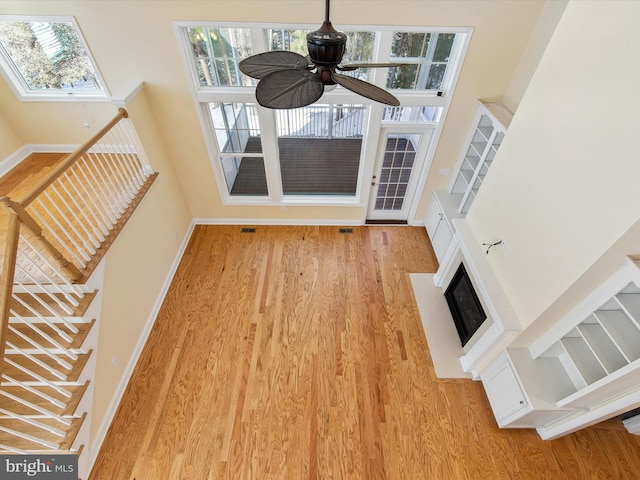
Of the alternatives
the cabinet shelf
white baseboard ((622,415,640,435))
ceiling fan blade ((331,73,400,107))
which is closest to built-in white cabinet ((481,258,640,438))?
the cabinet shelf

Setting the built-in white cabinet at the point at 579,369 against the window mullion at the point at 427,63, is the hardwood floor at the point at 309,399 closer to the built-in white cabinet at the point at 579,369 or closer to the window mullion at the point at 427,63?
the built-in white cabinet at the point at 579,369

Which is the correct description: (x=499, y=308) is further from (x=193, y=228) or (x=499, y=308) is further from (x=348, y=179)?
(x=193, y=228)

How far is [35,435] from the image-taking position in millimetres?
2227

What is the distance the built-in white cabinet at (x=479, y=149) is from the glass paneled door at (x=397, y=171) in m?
0.53

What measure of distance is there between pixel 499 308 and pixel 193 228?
4.31 m

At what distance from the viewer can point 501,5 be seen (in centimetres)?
291

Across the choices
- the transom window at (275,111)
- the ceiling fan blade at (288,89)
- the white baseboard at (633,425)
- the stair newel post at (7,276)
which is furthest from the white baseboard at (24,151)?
the white baseboard at (633,425)

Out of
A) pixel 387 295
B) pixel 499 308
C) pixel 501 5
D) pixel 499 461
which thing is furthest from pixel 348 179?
pixel 499 461

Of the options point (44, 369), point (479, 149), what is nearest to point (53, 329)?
point (44, 369)

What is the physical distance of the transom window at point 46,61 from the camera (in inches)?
135

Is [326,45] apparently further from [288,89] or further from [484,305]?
[484,305]

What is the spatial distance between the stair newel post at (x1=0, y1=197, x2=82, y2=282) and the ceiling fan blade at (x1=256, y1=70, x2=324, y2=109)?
1.79 m

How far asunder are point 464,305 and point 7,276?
4017mm

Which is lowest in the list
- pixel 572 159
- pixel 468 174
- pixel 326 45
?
pixel 468 174
